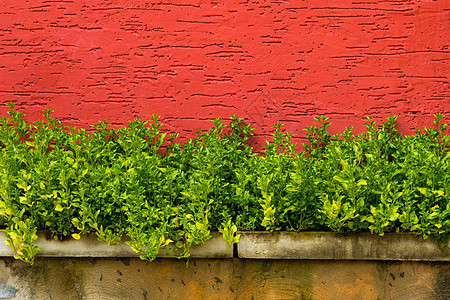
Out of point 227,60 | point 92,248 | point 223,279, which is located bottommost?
point 223,279

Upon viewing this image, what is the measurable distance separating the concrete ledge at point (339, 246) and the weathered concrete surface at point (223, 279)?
0.28ft

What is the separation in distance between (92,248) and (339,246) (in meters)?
1.74

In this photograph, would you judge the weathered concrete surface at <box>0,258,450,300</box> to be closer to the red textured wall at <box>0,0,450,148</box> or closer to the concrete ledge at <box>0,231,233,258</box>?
the concrete ledge at <box>0,231,233,258</box>

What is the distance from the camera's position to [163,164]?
11.7 ft

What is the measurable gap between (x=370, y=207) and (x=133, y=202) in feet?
5.34

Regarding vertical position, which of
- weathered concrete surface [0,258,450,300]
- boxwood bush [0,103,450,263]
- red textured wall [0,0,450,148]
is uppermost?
red textured wall [0,0,450,148]

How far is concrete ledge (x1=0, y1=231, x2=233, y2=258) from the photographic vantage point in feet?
9.84

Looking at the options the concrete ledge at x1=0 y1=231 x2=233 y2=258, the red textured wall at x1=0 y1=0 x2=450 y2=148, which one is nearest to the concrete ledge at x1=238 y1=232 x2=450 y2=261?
the concrete ledge at x1=0 y1=231 x2=233 y2=258

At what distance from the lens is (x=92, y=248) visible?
10.00ft

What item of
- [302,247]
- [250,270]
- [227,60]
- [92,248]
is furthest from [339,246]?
[227,60]

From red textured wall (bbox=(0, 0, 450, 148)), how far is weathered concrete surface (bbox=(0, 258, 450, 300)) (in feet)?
4.31

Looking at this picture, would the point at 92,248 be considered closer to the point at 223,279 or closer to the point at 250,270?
the point at 223,279

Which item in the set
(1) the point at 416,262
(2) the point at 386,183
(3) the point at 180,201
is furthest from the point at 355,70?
(3) the point at 180,201

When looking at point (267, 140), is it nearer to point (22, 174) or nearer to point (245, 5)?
point (245, 5)
